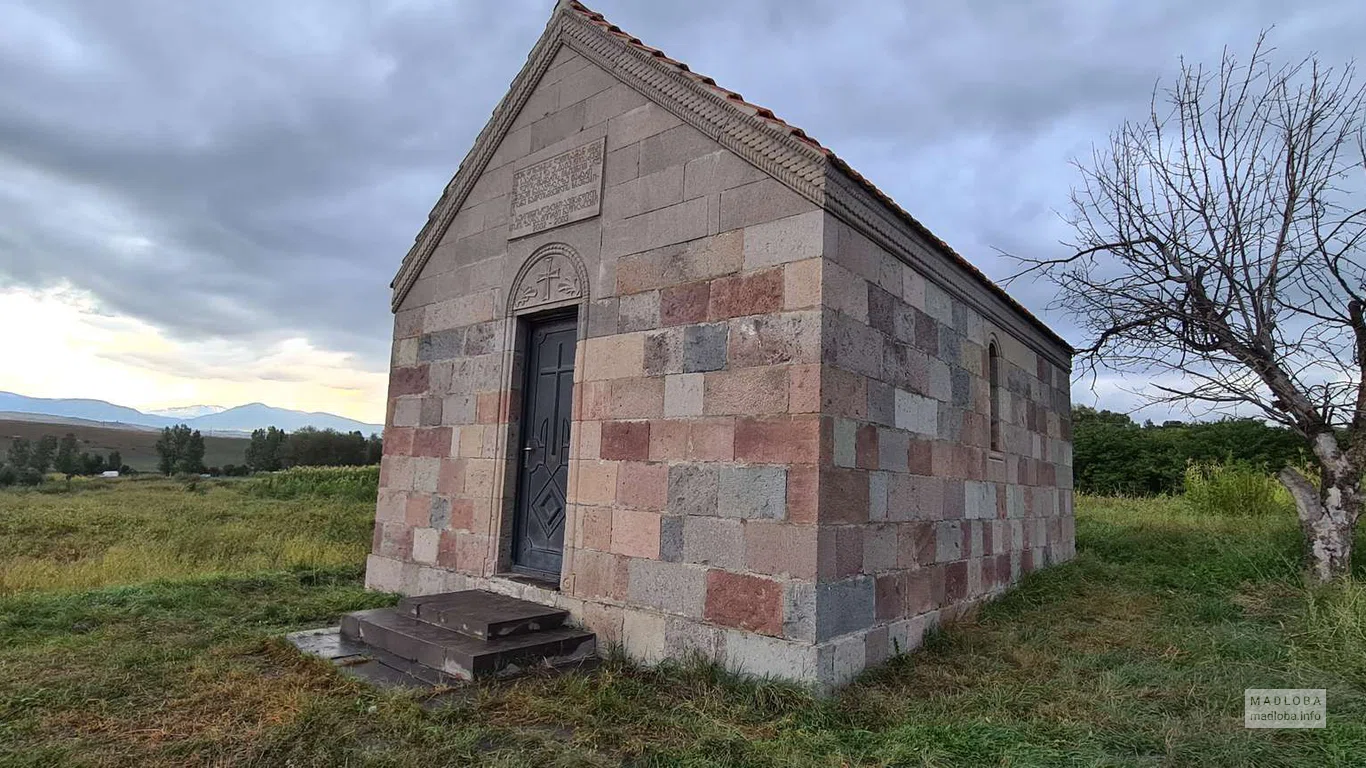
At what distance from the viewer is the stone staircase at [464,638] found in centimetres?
489

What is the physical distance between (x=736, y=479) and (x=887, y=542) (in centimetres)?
124

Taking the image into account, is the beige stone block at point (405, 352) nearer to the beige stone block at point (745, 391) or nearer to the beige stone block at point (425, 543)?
the beige stone block at point (425, 543)

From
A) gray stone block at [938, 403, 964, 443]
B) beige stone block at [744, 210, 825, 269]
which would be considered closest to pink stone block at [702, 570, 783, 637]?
beige stone block at [744, 210, 825, 269]

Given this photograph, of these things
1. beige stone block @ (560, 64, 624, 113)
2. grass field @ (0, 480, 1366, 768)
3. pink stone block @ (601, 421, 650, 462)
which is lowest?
grass field @ (0, 480, 1366, 768)

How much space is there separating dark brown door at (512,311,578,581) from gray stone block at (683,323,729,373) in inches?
53.2

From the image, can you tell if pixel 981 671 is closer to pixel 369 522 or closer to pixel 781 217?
pixel 781 217

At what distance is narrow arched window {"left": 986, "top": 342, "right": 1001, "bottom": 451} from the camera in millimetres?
7414

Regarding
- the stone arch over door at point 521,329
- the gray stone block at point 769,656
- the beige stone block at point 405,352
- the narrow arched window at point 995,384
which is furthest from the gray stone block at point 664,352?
the narrow arched window at point 995,384

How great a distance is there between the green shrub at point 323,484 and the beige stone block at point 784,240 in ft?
73.8

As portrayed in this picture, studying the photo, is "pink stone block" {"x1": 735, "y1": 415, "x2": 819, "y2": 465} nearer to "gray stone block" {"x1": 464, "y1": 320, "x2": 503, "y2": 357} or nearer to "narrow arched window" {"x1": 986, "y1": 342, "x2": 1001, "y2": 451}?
"gray stone block" {"x1": 464, "y1": 320, "x2": 503, "y2": 357}

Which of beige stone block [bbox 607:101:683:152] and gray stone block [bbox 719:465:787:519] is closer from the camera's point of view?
Result: gray stone block [bbox 719:465:787:519]

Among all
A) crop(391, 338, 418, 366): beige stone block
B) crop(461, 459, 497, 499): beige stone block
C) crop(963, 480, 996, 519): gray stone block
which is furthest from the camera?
crop(391, 338, 418, 366): beige stone block

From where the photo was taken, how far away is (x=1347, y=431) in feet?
24.1

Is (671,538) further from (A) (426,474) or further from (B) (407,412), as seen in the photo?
(B) (407,412)
